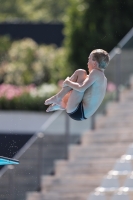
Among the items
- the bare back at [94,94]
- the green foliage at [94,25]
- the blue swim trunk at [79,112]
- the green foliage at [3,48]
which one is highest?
the green foliage at [3,48]

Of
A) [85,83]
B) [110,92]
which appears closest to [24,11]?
[110,92]

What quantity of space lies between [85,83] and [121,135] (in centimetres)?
741

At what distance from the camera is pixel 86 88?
10.8 metres

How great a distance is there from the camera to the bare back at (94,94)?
427 inches

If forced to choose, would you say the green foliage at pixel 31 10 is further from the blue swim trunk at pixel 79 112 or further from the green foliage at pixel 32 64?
the blue swim trunk at pixel 79 112

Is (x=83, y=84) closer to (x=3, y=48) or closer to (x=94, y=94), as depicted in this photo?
(x=94, y=94)

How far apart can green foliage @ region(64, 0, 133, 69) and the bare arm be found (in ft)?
42.6

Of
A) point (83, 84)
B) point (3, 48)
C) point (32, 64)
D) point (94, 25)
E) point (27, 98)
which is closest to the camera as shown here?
point (83, 84)

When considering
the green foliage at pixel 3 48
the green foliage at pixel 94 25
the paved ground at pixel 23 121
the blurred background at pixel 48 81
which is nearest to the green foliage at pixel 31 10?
the blurred background at pixel 48 81

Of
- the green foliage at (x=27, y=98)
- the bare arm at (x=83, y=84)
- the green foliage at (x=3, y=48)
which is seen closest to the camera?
the bare arm at (x=83, y=84)

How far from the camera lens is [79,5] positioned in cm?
2406

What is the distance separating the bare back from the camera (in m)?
10.8

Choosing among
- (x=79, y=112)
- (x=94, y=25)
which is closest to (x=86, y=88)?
(x=79, y=112)

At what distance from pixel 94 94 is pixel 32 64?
1529 centimetres
